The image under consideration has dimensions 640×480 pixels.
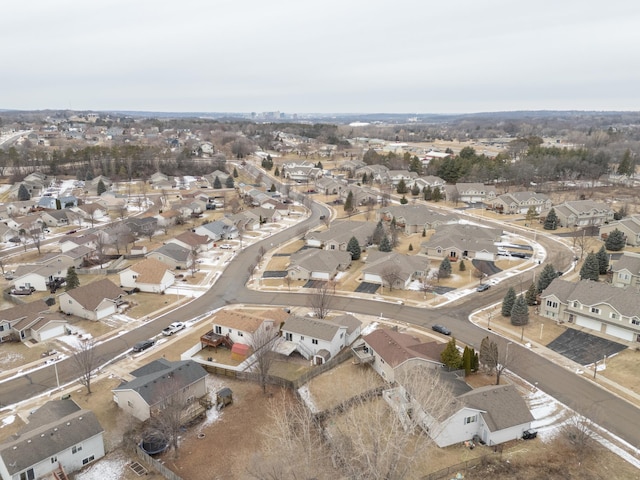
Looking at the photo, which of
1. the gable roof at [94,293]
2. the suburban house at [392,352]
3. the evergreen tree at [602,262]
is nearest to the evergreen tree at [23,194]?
the gable roof at [94,293]

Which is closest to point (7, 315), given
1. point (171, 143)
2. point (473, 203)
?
point (473, 203)

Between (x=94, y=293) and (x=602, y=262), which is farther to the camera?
(x=602, y=262)

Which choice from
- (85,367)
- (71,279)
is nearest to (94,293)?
(71,279)

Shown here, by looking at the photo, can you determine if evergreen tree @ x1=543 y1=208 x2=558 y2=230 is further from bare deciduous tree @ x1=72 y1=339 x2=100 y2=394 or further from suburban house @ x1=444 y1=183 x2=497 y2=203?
bare deciduous tree @ x1=72 y1=339 x2=100 y2=394

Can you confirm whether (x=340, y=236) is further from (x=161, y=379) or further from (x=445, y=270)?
(x=161, y=379)

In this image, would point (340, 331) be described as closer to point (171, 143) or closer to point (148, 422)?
point (148, 422)

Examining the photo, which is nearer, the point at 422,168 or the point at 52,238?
the point at 52,238

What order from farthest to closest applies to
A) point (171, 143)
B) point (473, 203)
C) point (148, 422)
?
point (171, 143)
point (473, 203)
point (148, 422)
